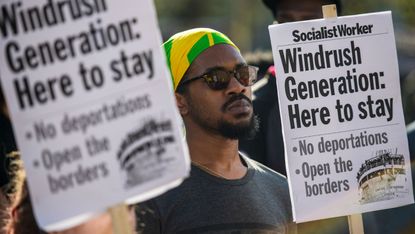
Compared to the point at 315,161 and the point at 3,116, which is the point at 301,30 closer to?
the point at 315,161

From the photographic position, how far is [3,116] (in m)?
5.47

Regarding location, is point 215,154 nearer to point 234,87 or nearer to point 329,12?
point 234,87

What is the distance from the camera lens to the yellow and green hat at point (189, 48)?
5.16 m

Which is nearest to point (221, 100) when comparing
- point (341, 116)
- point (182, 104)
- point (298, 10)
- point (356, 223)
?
point (182, 104)

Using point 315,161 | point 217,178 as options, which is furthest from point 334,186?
point 217,178

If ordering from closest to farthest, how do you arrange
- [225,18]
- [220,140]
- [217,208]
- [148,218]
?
1. [148,218]
2. [217,208]
3. [220,140]
4. [225,18]

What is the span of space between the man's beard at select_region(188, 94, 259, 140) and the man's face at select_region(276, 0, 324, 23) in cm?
161

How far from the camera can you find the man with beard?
4.94m

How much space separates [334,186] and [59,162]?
1.55 metres

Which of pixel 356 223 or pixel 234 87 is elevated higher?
pixel 234 87

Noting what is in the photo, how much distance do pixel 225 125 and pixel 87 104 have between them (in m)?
1.38

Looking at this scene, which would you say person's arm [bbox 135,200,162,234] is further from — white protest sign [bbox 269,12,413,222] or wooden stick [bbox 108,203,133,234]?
wooden stick [bbox 108,203,133,234]

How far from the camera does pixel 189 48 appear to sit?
517cm

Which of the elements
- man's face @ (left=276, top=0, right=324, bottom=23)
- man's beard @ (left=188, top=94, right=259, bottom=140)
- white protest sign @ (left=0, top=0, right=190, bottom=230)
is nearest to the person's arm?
man's beard @ (left=188, top=94, right=259, bottom=140)
